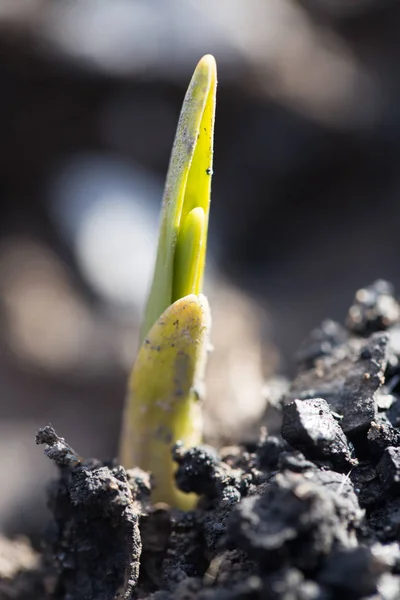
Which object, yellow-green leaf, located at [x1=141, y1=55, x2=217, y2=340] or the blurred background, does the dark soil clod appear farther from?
the blurred background

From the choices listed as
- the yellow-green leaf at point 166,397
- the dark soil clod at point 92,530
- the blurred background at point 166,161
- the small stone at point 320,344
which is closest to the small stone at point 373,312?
the small stone at point 320,344

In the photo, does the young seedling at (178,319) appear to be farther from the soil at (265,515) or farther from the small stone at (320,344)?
the small stone at (320,344)

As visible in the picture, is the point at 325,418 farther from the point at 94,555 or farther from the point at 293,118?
the point at 293,118

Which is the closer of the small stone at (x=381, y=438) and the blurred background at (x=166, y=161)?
the small stone at (x=381, y=438)

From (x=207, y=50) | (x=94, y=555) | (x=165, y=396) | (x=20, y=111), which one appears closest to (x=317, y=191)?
(x=207, y=50)

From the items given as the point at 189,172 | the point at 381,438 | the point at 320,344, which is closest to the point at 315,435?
the point at 381,438

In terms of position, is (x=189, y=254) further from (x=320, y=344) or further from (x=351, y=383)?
(x=320, y=344)
